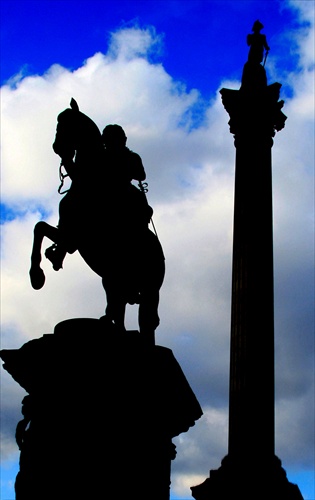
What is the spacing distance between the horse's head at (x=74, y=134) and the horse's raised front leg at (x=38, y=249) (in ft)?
2.00

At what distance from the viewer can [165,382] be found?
616cm

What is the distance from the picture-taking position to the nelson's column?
82.9 feet

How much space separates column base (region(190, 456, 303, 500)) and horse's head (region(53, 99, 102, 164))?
19.4 m

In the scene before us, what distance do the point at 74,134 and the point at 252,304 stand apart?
22.2m

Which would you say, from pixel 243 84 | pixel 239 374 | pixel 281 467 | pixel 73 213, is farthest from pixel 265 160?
pixel 73 213

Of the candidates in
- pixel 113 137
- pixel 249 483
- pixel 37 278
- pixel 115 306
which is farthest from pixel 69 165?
pixel 249 483

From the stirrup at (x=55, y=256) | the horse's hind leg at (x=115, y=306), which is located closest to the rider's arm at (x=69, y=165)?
the stirrup at (x=55, y=256)

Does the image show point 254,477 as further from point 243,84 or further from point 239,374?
point 243,84

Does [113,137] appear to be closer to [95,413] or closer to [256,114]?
[95,413]

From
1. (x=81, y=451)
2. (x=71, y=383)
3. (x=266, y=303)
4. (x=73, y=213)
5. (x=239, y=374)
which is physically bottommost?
(x=81, y=451)

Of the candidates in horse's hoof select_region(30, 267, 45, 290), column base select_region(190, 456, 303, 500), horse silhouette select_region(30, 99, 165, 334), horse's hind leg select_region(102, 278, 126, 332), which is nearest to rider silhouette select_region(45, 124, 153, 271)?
horse silhouette select_region(30, 99, 165, 334)

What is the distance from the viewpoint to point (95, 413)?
5.91 meters

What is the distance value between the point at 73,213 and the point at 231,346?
22074 mm

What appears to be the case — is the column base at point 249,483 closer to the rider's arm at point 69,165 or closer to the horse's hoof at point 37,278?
the horse's hoof at point 37,278
